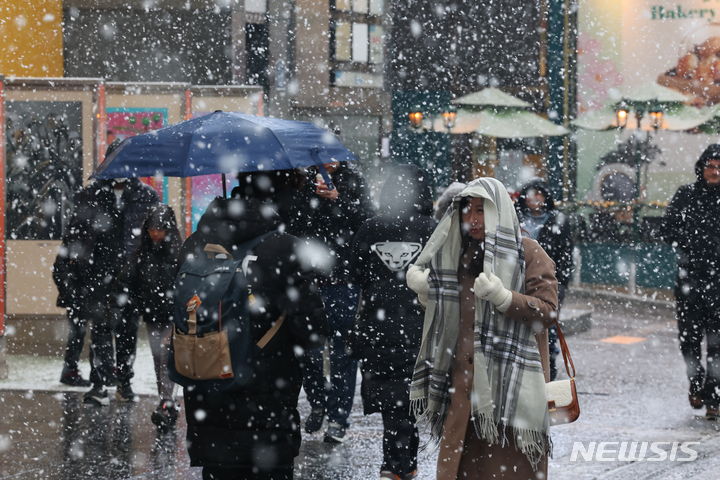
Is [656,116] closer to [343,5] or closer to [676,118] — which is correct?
[676,118]

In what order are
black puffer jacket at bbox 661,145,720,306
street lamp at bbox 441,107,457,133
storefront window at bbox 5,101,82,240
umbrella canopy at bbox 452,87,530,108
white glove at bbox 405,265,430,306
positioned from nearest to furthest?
white glove at bbox 405,265,430,306 < black puffer jacket at bbox 661,145,720,306 < storefront window at bbox 5,101,82,240 < umbrella canopy at bbox 452,87,530,108 < street lamp at bbox 441,107,457,133

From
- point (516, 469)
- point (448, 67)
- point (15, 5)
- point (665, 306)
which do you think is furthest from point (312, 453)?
point (448, 67)

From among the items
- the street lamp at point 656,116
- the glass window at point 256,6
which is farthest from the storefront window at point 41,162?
the glass window at point 256,6

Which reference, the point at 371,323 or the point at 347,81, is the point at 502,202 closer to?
the point at 371,323

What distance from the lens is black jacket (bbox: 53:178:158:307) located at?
9039mm

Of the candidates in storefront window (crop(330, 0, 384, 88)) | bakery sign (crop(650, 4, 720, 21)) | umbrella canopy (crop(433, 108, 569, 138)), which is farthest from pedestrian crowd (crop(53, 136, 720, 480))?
storefront window (crop(330, 0, 384, 88))

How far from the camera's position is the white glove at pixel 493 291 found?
475cm

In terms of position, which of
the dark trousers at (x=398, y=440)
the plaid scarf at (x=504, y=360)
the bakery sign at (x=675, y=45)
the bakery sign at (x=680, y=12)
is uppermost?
the bakery sign at (x=680, y=12)

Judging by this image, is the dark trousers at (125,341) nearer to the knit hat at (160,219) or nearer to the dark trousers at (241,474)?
the knit hat at (160,219)

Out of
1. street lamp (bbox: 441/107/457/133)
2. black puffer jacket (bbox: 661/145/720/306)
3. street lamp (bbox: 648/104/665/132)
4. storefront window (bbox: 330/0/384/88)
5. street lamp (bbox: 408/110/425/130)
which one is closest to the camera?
black puffer jacket (bbox: 661/145/720/306)

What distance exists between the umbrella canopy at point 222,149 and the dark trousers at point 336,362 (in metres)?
2.51

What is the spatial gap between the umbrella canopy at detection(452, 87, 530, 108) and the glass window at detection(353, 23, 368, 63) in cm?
857

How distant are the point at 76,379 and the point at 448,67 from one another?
23358 mm

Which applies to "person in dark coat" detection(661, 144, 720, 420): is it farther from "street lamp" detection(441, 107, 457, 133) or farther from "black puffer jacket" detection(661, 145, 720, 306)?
"street lamp" detection(441, 107, 457, 133)
